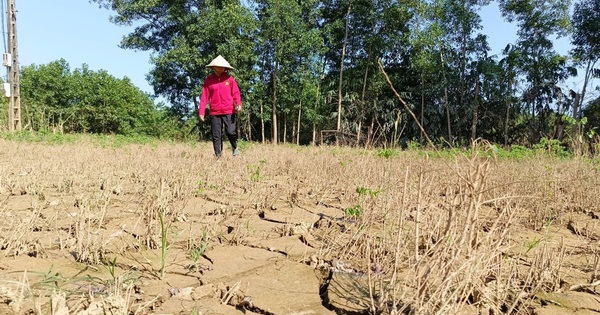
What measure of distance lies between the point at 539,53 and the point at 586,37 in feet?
8.08

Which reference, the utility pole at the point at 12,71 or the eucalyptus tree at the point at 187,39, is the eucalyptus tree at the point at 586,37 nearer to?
the eucalyptus tree at the point at 187,39

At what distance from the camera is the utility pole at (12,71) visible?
15.1m

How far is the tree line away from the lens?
2089 cm

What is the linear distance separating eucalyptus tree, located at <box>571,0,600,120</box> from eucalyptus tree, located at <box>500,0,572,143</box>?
66 centimetres

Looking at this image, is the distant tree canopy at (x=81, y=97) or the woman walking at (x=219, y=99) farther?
the distant tree canopy at (x=81, y=97)

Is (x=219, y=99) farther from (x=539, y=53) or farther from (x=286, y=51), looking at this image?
(x=539, y=53)

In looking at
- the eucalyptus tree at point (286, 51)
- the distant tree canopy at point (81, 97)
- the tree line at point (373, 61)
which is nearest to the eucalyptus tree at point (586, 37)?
the tree line at point (373, 61)

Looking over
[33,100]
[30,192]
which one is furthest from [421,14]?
[33,100]

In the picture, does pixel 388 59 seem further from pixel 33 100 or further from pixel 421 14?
pixel 33 100

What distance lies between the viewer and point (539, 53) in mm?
22094

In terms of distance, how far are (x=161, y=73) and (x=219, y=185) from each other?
1962cm

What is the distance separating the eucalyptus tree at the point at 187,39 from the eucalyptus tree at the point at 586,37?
17.2m

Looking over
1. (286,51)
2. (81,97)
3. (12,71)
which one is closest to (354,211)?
(12,71)

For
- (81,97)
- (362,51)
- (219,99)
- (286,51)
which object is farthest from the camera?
(81,97)
